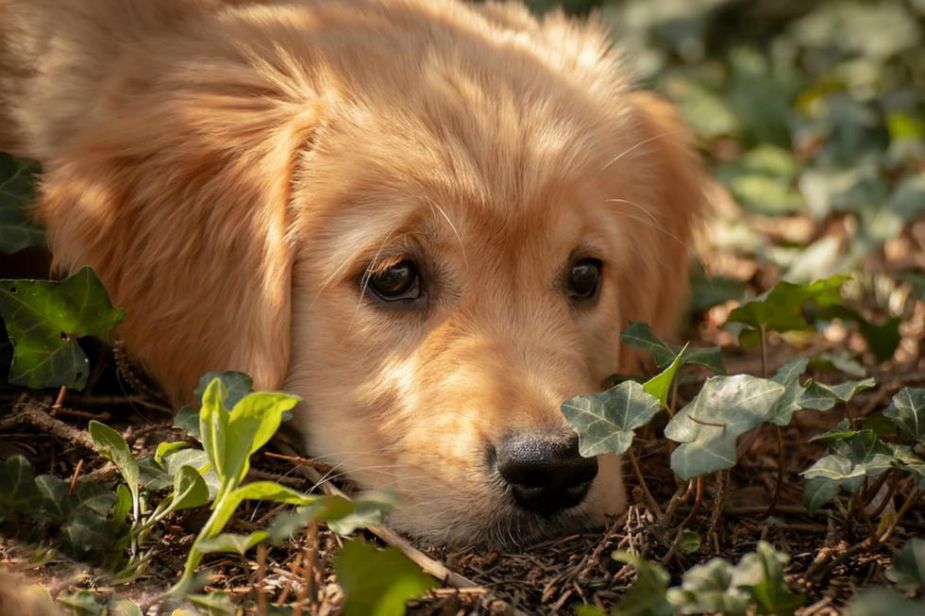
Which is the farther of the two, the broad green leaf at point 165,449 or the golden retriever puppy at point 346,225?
the golden retriever puppy at point 346,225

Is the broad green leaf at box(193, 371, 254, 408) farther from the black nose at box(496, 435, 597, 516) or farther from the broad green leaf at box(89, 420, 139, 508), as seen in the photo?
the black nose at box(496, 435, 597, 516)

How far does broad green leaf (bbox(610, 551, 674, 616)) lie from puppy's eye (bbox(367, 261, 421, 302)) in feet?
4.01

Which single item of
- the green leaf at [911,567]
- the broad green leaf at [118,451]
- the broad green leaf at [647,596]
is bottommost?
the broad green leaf at [118,451]

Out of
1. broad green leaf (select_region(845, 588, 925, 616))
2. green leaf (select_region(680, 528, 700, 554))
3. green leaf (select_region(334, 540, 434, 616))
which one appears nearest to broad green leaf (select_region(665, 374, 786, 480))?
green leaf (select_region(680, 528, 700, 554))

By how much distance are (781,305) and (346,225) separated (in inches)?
49.5

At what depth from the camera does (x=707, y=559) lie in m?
2.85

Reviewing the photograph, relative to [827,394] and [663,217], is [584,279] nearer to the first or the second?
[663,217]

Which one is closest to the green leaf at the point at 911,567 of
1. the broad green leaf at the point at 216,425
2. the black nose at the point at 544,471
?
the black nose at the point at 544,471

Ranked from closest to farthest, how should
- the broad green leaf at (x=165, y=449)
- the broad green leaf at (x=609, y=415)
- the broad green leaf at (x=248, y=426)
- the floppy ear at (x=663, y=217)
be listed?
the broad green leaf at (x=248, y=426)
the broad green leaf at (x=609, y=415)
the broad green leaf at (x=165, y=449)
the floppy ear at (x=663, y=217)

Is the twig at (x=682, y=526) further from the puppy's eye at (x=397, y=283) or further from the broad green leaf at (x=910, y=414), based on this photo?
the puppy's eye at (x=397, y=283)

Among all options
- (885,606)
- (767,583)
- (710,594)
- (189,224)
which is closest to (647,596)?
(710,594)

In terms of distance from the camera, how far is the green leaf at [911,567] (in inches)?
94.6

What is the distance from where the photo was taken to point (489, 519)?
2963 mm

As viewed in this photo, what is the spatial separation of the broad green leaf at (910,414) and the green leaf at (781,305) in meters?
0.55
